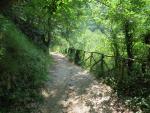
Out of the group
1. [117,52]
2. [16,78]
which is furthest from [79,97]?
[117,52]

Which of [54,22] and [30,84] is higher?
[54,22]

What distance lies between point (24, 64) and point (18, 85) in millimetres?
1615

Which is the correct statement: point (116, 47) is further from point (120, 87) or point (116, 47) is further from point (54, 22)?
point (54, 22)

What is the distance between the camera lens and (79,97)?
11391mm

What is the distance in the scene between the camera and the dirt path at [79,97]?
9969 millimetres

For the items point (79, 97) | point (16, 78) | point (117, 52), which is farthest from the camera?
point (117, 52)

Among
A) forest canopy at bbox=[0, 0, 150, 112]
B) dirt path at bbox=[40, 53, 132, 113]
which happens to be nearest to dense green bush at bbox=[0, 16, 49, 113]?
forest canopy at bbox=[0, 0, 150, 112]

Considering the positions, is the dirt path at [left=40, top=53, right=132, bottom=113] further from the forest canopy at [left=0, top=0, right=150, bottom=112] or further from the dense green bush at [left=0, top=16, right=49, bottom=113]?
the dense green bush at [left=0, top=16, right=49, bottom=113]

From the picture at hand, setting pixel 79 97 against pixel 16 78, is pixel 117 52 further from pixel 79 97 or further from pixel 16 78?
pixel 16 78

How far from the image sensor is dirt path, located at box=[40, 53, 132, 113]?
997cm

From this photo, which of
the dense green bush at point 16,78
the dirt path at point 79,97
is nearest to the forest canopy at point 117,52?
the dense green bush at point 16,78

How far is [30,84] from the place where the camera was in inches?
452

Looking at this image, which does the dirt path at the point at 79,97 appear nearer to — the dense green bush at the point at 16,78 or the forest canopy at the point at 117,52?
the forest canopy at the point at 117,52

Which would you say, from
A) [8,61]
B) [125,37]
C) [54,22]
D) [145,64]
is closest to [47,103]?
[8,61]
